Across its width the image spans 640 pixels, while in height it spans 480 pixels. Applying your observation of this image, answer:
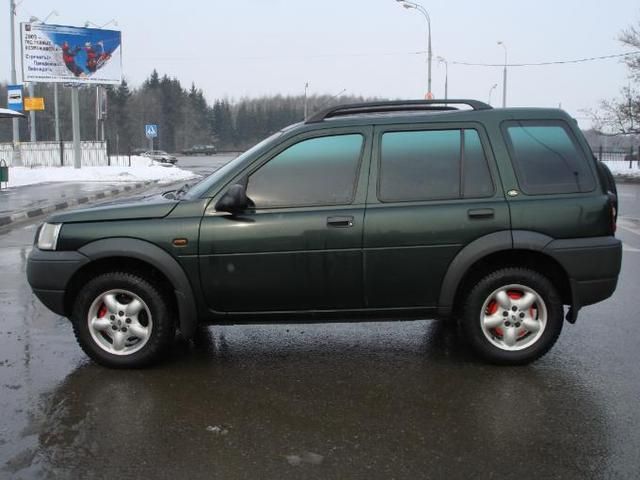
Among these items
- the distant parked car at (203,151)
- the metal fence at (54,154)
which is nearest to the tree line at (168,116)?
the distant parked car at (203,151)

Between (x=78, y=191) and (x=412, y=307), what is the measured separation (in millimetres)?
18542

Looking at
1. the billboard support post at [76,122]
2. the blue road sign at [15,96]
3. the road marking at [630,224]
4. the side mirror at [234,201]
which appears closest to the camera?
the side mirror at [234,201]

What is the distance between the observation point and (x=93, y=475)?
298 cm

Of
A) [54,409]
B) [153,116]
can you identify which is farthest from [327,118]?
[153,116]

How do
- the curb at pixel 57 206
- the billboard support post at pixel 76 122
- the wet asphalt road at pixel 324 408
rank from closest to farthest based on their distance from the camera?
the wet asphalt road at pixel 324 408 → the curb at pixel 57 206 → the billboard support post at pixel 76 122

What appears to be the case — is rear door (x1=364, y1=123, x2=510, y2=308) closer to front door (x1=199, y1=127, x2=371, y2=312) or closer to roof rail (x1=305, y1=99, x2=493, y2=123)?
front door (x1=199, y1=127, x2=371, y2=312)

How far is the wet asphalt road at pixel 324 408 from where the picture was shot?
3.08 metres

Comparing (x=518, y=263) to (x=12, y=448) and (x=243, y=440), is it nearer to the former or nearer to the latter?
(x=243, y=440)

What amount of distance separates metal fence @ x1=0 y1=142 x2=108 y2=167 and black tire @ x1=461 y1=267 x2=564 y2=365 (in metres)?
35.1

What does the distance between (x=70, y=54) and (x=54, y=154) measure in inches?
301

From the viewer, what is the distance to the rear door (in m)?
4.17

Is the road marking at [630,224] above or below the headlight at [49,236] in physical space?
below

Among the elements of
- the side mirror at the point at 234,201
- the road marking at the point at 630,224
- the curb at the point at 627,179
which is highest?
the side mirror at the point at 234,201

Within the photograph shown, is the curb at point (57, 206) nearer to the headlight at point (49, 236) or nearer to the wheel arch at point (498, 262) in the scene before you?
the headlight at point (49, 236)
